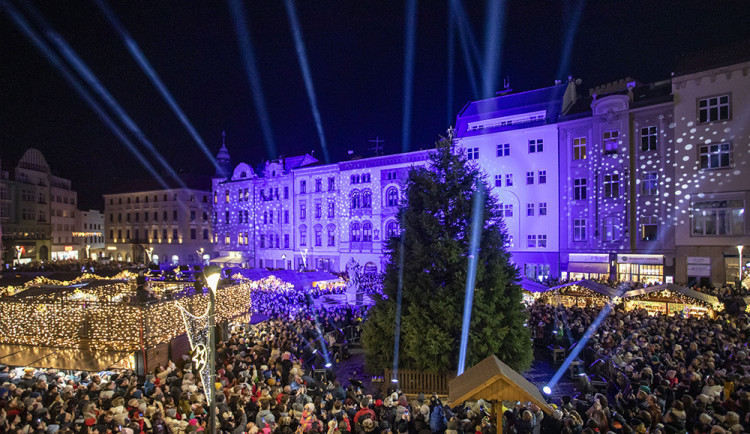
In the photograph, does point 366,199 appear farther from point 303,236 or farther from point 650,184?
point 650,184

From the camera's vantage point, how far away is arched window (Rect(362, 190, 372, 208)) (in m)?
43.0

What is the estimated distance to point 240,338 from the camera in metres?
15.4

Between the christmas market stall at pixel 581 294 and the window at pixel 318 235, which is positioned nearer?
the christmas market stall at pixel 581 294

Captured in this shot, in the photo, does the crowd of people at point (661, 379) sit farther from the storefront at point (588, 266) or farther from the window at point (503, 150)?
the window at point (503, 150)

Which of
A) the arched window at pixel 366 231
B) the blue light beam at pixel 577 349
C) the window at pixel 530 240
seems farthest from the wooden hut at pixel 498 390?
the arched window at pixel 366 231

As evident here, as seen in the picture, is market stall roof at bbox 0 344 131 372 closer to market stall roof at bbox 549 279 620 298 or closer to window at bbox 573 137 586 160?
market stall roof at bbox 549 279 620 298

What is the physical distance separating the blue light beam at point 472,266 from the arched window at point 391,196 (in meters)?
28.7

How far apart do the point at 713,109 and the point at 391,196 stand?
82.7 feet

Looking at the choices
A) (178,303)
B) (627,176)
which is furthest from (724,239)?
(178,303)

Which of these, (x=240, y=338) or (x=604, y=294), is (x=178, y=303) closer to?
(x=240, y=338)

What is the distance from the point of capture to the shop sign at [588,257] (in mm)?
30066

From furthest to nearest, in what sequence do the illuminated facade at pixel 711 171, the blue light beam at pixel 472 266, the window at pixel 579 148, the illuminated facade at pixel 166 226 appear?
the illuminated facade at pixel 166 226, the window at pixel 579 148, the illuminated facade at pixel 711 171, the blue light beam at pixel 472 266

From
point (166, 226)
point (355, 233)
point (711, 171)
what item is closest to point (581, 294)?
point (711, 171)

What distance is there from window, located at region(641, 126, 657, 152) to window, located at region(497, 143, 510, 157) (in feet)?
30.8
